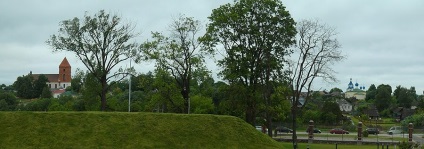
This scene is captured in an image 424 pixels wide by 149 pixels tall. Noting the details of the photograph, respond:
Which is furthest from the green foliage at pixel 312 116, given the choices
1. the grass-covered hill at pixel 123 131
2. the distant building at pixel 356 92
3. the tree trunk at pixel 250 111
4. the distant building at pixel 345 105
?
the distant building at pixel 356 92

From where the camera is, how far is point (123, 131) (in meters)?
27.5

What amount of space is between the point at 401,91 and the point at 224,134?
400 feet

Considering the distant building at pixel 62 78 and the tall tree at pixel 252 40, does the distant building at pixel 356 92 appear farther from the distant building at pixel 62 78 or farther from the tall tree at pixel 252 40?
the tall tree at pixel 252 40

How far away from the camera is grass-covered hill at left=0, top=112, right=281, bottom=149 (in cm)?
2592

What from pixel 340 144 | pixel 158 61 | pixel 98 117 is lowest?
pixel 340 144

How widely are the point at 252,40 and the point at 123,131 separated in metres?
16.8

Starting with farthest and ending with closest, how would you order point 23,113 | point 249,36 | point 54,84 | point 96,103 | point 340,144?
1. point 54,84
2. point 340,144
3. point 96,103
4. point 249,36
5. point 23,113

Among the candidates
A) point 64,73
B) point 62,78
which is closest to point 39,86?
point 64,73

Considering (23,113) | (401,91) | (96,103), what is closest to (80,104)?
(96,103)

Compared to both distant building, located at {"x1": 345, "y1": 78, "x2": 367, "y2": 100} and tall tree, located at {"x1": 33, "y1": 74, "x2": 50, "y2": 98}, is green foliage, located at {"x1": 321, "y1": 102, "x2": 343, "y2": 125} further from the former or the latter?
distant building, located at {"x1": 345, "y1": 78, "x2": 367, "y2": 100}

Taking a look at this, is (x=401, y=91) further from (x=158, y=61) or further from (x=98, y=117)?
(x=98, y=117)

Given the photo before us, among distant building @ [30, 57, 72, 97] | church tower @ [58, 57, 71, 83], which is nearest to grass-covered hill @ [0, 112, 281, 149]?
distant building @ [30, 57, 72, 97]

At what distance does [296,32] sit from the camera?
42.3 meters

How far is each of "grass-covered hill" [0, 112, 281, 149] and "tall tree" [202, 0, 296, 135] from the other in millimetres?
10968
